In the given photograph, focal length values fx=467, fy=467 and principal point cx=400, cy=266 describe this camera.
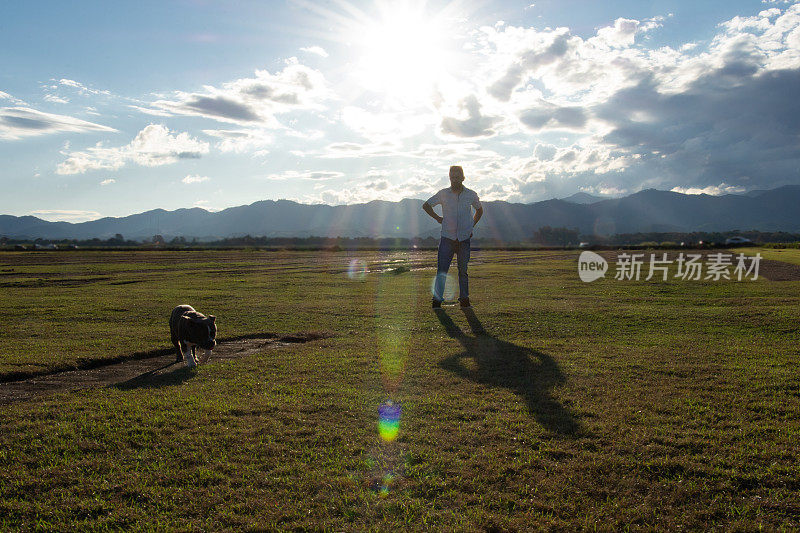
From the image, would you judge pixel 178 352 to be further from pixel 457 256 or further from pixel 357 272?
pixel 357 272

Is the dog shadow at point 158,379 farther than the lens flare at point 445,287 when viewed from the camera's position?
No

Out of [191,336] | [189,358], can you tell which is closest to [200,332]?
[191,336]

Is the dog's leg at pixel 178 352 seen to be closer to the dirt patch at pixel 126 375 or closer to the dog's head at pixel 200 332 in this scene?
the dirt patch at pixel 126 375

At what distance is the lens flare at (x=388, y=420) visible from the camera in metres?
4.64

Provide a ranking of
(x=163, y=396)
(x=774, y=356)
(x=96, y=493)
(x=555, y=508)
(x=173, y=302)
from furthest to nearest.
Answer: (x=173, y=302) < (x=774, y=356) < (x=163, y=396) < (x=96, y=493) < (x=555, y=508)

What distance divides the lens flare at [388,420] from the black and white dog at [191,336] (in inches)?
155

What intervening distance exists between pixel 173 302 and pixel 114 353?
325 inches

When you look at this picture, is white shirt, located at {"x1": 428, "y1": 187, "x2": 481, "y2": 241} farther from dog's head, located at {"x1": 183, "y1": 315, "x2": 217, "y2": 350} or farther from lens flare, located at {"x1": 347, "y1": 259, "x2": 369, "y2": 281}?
lens flare, located at {"x1": 347, "y1": 259, "x2": 369, "y2": 281}

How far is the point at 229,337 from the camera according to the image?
393 inches

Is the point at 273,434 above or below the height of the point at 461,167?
below

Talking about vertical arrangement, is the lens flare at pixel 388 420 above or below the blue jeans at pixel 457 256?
below

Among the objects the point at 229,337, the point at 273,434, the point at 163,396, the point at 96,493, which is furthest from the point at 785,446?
the point at 229,337

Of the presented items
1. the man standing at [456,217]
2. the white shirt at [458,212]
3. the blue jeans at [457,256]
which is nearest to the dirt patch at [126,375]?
the blue jeans at [457,256]

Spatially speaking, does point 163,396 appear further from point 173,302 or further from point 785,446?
point 173,302
